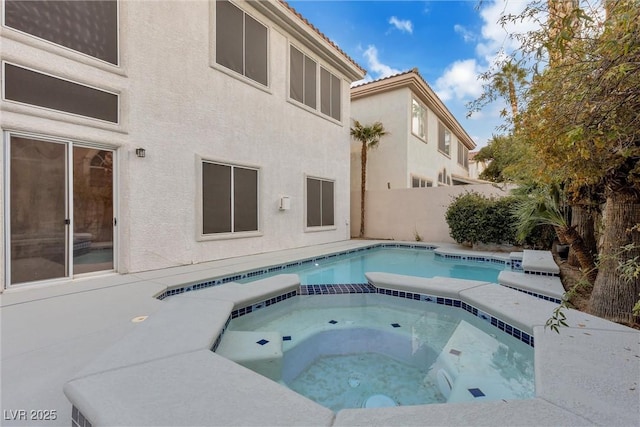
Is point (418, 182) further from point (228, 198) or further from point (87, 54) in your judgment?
point (87, 54)

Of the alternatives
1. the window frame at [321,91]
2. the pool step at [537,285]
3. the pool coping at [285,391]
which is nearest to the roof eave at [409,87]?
the window frame at [321,91]

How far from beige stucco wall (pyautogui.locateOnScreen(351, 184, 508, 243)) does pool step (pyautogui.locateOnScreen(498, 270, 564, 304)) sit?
6727 mm

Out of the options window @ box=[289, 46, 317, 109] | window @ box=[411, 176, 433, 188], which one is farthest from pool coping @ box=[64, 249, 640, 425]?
window @ box=[411, 176, 433, 188]

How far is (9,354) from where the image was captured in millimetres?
3096

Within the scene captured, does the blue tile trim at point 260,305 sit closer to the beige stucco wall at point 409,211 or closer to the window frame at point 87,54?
the window frame at point 87,54

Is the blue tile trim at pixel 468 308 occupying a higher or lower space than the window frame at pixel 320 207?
lower

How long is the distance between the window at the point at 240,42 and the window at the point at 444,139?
14.2m

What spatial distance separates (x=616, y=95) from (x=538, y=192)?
18.0 feet

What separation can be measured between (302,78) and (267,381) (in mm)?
11226

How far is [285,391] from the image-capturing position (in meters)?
2.31

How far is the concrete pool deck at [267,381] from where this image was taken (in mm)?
1994

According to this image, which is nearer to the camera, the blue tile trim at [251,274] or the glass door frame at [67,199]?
the glass door frame at [67,199]

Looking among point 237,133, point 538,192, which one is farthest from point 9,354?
point 538,192

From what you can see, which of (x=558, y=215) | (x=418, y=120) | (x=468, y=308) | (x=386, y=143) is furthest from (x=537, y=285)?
(x=418, y=120)
